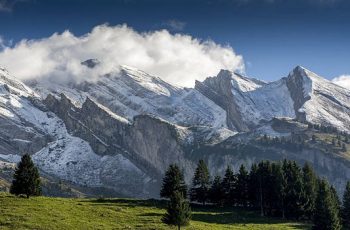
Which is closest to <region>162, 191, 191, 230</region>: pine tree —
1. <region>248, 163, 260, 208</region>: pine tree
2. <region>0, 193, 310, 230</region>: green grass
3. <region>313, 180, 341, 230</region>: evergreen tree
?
<region>0, 193, 310, 230</region>: green grass

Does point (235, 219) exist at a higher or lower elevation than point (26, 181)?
lower

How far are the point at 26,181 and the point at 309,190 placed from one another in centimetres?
→ 8003

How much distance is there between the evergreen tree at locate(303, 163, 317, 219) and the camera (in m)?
144

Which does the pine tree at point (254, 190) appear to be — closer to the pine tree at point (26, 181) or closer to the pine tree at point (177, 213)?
the pine tree at point (177, 213)

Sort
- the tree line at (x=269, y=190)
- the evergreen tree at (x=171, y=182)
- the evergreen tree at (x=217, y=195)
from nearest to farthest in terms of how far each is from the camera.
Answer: the evergreen tree at (x=171, y=182) < the tree line at (x=269, y=190) < the evergreen tree at (x=217, y=195)

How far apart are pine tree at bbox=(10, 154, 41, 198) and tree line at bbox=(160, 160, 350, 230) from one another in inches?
1397

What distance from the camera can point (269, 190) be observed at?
15212 cm

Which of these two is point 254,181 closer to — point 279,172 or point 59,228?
point 279,172

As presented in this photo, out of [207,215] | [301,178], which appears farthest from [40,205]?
[301,178]

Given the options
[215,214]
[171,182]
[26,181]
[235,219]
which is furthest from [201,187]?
[26,181]

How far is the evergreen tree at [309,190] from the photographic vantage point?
144 metres

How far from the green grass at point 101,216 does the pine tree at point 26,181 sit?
2.22 metres

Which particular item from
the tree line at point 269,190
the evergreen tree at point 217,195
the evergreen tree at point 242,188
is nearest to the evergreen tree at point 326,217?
the tree line at point 269,190

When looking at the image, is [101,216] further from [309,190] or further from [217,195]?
[309,190]
